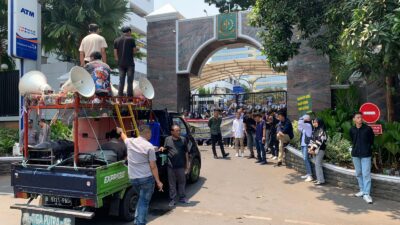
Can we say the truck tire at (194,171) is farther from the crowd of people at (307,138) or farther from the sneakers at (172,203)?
the crowd of people at (307,138)

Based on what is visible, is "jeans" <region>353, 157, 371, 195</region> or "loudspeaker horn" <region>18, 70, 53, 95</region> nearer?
"loudspeaker horn" <region>18, 70, 53, 95</region>

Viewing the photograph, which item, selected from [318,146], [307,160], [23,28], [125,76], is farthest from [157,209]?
[23,28]

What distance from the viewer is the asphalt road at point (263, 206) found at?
21.1 ft

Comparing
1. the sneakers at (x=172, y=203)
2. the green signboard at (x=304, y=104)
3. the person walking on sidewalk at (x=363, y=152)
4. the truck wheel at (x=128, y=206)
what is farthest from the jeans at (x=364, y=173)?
the green signboard at (x=304, y=104)

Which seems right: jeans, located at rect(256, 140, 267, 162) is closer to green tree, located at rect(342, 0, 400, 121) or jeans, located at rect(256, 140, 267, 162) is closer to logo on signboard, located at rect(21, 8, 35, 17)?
green tree, located at rect(342, 0, 400, 121)

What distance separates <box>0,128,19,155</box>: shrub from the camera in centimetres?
1177

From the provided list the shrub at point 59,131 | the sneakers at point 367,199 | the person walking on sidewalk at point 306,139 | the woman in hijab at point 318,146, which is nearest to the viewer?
the sneakers at point 367,199

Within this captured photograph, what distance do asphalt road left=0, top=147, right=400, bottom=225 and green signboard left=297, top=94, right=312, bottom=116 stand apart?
4.34m

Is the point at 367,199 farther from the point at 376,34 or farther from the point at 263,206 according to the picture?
the point at 376,34

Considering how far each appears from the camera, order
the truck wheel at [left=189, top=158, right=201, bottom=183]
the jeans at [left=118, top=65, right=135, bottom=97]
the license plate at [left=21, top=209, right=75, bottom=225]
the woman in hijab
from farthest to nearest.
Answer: the truck wheel at [left=189, top=158, right=201, bottom=183] → the woman in hijab → the jeans at [left=118, top=65, right=135, bottom=97] → the license plate at [left=21, top=209, right=75, bottom=225]

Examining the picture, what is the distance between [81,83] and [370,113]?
6.11m

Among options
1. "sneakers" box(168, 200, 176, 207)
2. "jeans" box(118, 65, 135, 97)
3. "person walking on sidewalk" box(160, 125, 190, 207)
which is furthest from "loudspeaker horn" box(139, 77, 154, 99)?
→ "sneakers" box(168, 200, 176, 207)

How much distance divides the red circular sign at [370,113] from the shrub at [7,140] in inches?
408

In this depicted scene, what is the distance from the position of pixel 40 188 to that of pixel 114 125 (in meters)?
2.08
